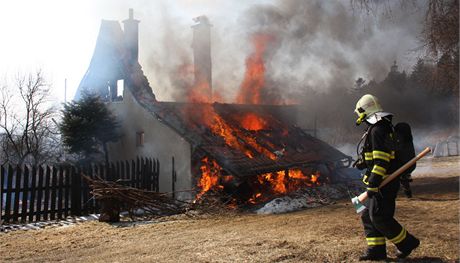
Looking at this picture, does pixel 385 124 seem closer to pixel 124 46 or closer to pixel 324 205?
pixel 324 205

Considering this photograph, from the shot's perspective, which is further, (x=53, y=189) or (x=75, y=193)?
(x=75, y=193)

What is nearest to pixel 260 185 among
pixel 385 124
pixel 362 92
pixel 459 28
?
pixel 459 28

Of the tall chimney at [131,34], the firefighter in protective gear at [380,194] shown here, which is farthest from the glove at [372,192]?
the tall chimney at [131,34]

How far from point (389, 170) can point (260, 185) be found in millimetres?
7117

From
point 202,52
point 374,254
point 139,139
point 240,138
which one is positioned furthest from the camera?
point 202,52

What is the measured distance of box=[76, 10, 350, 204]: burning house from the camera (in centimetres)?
1170

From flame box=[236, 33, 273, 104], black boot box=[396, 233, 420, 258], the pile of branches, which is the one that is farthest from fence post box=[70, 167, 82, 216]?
flame box=[236, 33, 273, 104]

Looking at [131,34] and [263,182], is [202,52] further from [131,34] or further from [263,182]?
[263,182]

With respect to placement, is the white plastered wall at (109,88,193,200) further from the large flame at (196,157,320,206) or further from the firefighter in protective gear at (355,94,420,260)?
the firefighter in protective gear at (355,94,420,260)

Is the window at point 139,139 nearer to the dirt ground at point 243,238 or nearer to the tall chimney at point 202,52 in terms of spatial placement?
the dirt ground at point 243,238

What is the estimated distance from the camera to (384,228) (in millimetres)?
4652

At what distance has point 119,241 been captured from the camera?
7.13 m

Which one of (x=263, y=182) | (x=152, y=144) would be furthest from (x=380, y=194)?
(x=152, y=144)

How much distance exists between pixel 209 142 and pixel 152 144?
8.33 ft
